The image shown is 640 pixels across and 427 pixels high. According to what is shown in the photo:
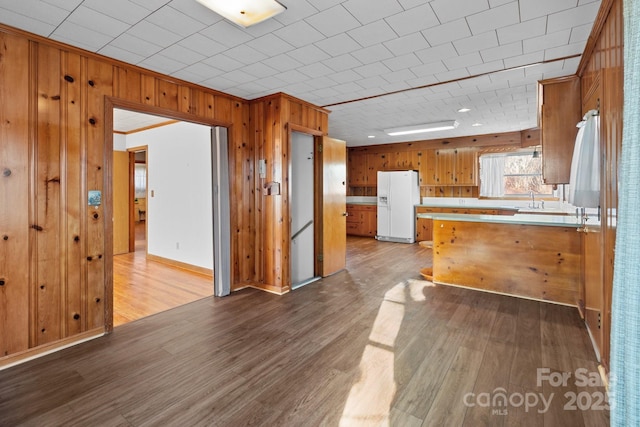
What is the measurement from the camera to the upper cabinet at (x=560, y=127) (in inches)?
126

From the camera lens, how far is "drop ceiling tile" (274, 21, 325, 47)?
230 cm

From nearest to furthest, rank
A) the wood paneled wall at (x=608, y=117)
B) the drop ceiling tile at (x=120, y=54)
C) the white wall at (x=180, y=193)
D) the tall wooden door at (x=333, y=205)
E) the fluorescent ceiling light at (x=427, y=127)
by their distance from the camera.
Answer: the wood paneled wall at (x=608, y=117)
the drop ceiling tile at (x=120, y=54)
the tall wooden door at (x=333, y=205)
the white wall at (x=180, y=193)
the fluorescent ceiling light at (x=427, y=127)

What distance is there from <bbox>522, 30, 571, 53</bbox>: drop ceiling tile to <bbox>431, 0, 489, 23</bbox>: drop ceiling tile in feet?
2.56

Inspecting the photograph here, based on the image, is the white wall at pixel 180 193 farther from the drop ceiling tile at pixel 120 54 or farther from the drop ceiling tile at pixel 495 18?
the drop ceiling tile at pixel 495 18

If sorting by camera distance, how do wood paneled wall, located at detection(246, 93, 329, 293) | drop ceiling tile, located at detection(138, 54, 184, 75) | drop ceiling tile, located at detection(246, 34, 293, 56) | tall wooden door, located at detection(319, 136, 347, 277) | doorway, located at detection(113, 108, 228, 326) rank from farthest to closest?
1. tall wooden door, located at detection(319, 136, 347, 277)
2. doorway, located at detection(113, 108, 228, 326)
3. wood paneled wall, located at detection(246, 93, 329, 293)
4. drop ceiling tile, located at detection(138, 54, 184, 75)
5. drop ceiling tile, located at detection(246, 34, 293, 56)

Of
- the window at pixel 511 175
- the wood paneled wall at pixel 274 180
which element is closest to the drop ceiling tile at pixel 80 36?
the wood paneled wall at pixel 274 180

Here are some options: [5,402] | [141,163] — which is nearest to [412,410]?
[5,402]

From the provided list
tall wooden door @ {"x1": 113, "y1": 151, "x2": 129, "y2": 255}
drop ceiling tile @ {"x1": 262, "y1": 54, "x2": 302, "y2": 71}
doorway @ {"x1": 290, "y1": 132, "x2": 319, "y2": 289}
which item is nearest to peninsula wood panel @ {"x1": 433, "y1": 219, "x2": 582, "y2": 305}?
doorway @ {"x1": 290, "y1": 132, "x2": 319, "y2": 289}

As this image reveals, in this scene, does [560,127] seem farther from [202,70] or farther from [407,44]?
[202,70]

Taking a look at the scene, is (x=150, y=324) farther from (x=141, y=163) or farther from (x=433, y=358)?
(x=141, y=163)

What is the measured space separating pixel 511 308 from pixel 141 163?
460 inches

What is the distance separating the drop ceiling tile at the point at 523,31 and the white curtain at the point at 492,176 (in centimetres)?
501

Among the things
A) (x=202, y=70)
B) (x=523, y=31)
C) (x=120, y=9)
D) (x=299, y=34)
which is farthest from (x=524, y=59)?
(x=120, y=9)

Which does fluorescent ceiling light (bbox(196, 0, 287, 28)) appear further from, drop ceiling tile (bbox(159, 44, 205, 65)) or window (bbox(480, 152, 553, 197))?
window (bbox(480, 152, 553, 197))
